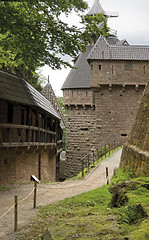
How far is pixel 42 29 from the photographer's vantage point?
28.5 feet

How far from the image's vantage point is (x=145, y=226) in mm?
2854

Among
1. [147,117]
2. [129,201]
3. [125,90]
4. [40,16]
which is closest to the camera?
[129,201]

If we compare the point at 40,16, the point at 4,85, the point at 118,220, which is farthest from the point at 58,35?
the point at 118,220

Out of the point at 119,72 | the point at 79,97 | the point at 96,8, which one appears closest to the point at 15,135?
the point at 119,72

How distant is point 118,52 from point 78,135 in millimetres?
9093

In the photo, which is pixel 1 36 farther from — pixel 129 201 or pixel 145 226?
pixel 145 226

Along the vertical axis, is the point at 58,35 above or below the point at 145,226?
above

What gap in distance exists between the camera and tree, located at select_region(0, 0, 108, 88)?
27.3ft

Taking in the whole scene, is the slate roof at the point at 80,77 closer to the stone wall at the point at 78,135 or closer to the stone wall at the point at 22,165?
the stone wall at the point at 78,135

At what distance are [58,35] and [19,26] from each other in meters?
1.33

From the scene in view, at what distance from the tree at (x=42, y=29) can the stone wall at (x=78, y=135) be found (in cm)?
1670

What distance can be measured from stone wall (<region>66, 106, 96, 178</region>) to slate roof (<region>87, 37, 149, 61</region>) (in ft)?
17.7

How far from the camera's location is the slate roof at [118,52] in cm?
2333

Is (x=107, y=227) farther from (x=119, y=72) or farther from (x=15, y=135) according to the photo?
(x=119, y=72)
